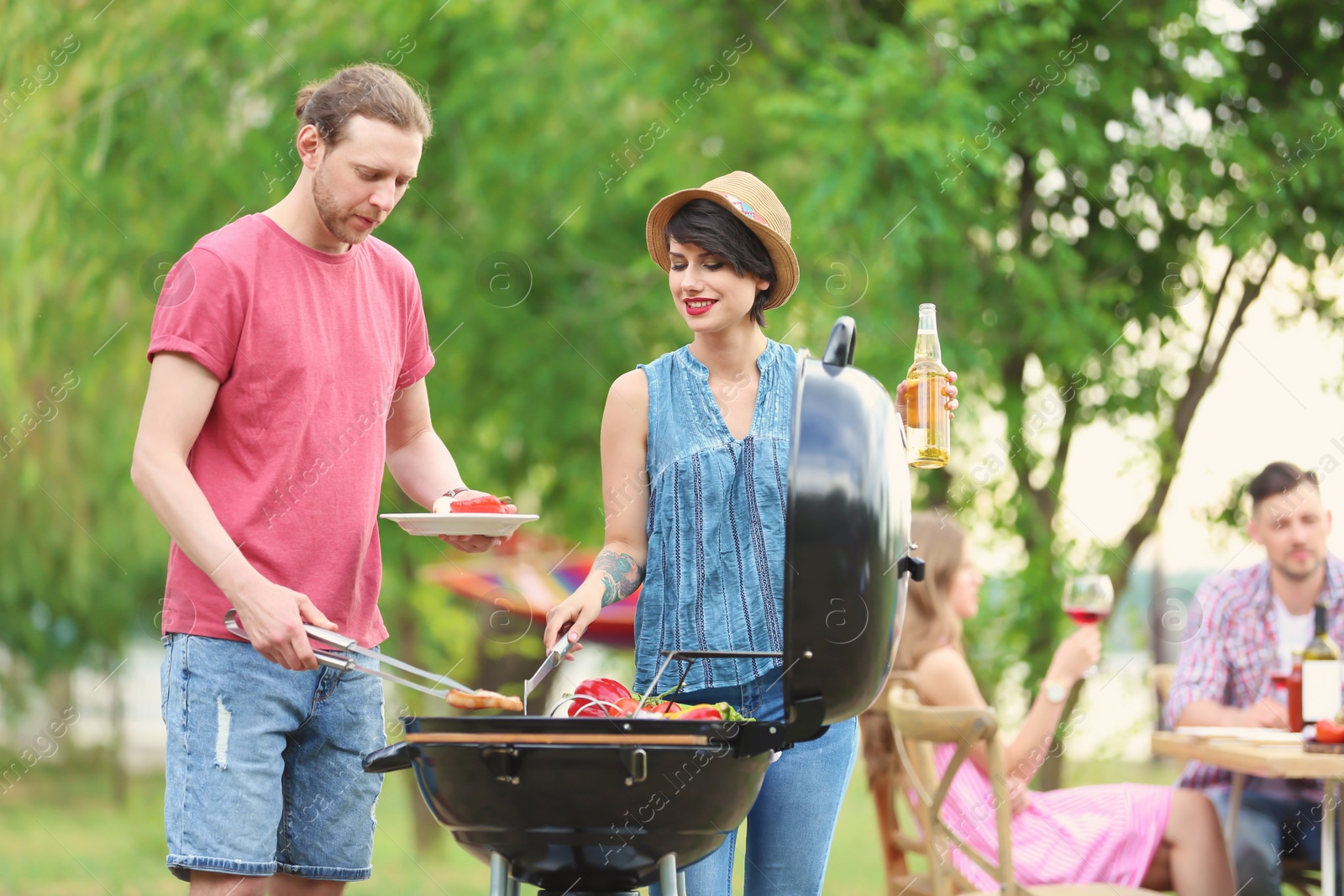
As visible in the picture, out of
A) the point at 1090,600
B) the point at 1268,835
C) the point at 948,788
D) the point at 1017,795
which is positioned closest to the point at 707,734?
the point at 948,788

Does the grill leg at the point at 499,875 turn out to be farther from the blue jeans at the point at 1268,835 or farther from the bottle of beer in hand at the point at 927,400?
the blue jeans at the point at 1268,835

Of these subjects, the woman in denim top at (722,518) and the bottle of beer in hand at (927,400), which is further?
the bottle of beer in hand at (927,400)

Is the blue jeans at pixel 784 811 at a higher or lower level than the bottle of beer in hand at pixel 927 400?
lower

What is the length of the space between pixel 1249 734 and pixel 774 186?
4212mm

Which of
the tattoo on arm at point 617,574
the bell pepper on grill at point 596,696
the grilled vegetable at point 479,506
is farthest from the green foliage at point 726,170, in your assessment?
the bell pepper on grill at point 596,696

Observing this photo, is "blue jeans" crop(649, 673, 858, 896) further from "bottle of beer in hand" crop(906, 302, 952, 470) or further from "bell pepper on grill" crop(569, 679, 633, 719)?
"bottle of beer in hand" crop(906, 302, 952, 470)

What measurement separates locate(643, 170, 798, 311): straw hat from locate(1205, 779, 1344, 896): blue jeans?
2.69m

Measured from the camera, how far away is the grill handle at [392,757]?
2.11 metres

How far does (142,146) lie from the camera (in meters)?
7.45

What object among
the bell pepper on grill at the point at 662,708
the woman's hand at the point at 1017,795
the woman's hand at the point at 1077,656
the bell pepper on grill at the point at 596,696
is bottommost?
the woman's hand at the point at 1017,795

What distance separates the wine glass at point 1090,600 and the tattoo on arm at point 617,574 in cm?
201

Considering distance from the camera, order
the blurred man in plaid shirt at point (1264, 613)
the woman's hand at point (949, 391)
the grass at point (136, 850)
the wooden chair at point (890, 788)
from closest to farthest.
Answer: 1. the woman's hand at point (949, 391)
2. the wooden chair at point (890, 788)
3. the blurred man in plaid shirt at point (1264, 613)
4. the grass at point (136, 850)

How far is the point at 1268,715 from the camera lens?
4488mm

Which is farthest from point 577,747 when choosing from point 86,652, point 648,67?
point 86,652
